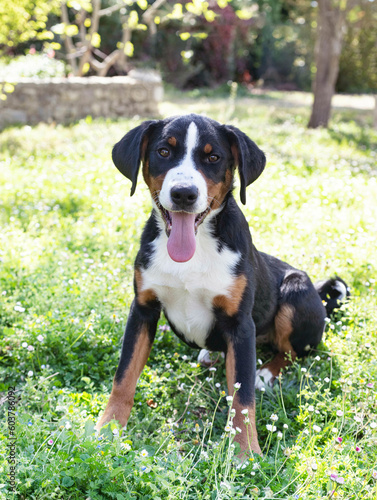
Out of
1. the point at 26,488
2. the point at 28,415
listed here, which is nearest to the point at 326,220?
the point at 28,415

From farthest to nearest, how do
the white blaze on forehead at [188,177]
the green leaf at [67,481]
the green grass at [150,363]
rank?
the white blaze on forehead at [188,177] < the green grass at [150,363] < the green leaf at [67,481]

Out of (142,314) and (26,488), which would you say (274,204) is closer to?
(142,314)

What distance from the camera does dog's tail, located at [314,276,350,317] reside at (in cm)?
404

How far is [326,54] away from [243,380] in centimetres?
1091

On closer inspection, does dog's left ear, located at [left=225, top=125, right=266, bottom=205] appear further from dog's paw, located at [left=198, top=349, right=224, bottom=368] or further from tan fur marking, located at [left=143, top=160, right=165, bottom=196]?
dog's paw, located at [left=198, top=349, right=224, bottom=368]

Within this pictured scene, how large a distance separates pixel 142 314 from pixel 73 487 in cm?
108

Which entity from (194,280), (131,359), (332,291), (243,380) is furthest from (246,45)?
(243,380)

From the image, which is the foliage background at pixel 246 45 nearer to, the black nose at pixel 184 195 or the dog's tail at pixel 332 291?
the dog's tail at pixel 332 291

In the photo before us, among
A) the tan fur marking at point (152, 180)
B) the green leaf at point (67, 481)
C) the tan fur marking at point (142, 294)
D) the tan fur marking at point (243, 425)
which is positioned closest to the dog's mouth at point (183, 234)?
the tan fur marking at point (152, 180)

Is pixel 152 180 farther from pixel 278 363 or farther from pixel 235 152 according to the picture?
pixel 278 363

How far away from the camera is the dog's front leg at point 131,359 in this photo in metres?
2.92

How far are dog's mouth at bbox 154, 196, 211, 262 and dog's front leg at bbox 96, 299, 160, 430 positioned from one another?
0.36m

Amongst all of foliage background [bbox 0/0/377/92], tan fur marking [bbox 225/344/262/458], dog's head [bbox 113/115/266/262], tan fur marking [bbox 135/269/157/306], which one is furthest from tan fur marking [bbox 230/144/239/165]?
foliage background [bbox 0/0/377/92]

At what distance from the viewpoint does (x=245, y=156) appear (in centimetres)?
305
